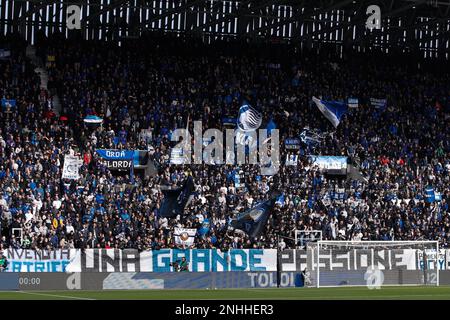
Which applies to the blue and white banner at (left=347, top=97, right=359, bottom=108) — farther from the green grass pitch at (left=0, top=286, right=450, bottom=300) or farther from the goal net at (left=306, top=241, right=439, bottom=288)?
the green grass pitch at (left=0, top=286, right=450, bottom=300)

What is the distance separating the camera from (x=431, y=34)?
66.0 meters

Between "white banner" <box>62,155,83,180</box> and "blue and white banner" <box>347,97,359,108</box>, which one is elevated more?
"blue and white banner" <box>347,97,359,108</box>

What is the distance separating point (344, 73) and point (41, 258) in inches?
1090

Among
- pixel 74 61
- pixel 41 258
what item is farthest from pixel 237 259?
pixel 74 61

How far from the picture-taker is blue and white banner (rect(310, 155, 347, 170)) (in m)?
53.2

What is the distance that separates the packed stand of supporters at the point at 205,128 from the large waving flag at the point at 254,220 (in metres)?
0.49

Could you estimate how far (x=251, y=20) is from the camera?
6178cm

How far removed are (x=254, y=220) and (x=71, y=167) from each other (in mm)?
8857

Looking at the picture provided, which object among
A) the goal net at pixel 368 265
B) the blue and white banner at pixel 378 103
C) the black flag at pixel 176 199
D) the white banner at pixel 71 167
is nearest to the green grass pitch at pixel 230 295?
the goal net at pixel 368 265

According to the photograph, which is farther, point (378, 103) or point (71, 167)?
point (378, 103)

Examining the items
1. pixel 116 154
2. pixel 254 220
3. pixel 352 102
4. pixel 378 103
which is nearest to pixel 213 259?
pixel 254 220

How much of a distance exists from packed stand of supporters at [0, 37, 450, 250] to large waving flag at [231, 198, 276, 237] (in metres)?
0.49

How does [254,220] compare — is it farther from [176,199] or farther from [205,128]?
[205,128]

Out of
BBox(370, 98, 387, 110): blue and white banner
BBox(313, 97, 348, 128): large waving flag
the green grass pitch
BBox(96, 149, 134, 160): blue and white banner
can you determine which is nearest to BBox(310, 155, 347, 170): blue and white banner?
BBox(313, 97, 348, 128): large waving flag
